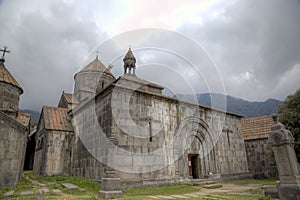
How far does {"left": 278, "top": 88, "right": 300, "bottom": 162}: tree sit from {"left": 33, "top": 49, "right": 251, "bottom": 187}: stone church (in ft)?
15.0

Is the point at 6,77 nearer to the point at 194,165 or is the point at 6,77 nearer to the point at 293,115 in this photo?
the point at 194,165

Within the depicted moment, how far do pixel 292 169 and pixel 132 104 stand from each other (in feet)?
24.7

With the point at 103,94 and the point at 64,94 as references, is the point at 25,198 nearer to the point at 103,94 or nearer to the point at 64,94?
the point at 103,94

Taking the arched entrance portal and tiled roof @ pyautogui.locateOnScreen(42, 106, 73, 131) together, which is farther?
tiled roof @ pyautogui.locateOnScreen(42, 106, 73, 131)

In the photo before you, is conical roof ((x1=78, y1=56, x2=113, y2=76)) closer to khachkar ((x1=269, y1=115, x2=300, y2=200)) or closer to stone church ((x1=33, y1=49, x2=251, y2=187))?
stone church ((x1=33, y1=49, x2=251, y2=187))

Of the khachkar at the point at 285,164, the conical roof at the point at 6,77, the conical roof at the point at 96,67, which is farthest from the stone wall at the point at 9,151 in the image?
the conical roof at the point at 96,67

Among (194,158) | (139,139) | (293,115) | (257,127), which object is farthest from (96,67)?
(293,115)

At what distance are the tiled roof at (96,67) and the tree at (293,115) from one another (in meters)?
16.1

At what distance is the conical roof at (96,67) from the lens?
21.5 metres

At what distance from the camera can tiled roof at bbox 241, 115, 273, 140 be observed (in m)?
17.7

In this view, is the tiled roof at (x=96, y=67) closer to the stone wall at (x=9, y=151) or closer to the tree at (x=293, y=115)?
the stone wall at (x=9, y=151)

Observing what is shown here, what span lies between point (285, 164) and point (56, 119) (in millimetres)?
16032

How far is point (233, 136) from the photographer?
53.4 ft

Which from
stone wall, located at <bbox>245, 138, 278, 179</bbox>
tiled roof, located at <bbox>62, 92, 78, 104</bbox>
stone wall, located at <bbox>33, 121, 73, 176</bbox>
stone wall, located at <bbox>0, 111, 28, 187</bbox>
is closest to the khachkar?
stone wall, located at <bbox>0, 111, 28, 187</bbox>
